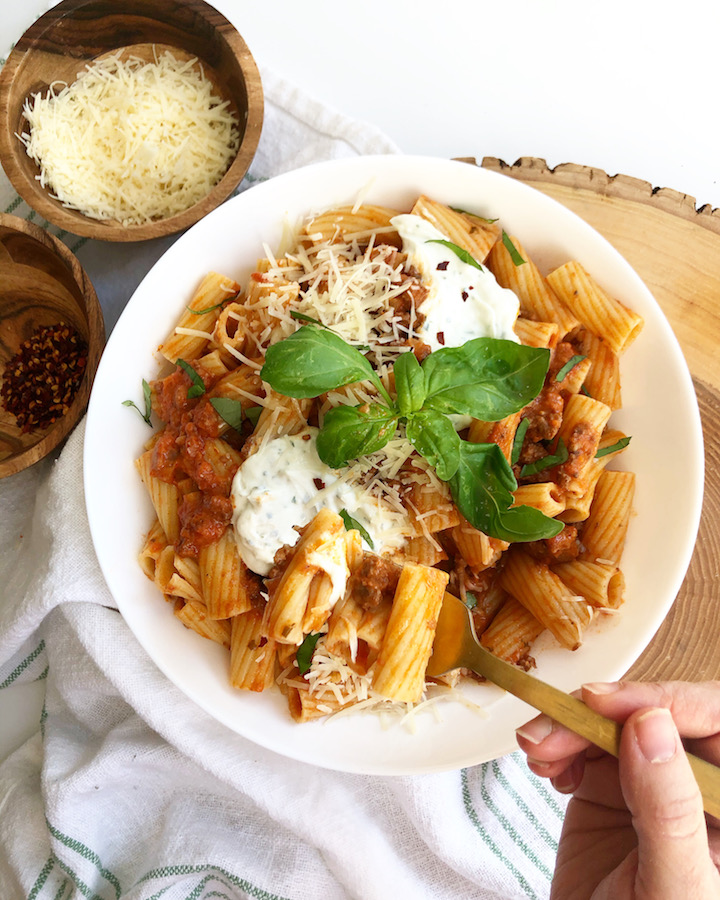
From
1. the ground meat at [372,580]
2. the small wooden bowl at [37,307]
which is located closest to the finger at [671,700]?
the ground meat at [372,580]

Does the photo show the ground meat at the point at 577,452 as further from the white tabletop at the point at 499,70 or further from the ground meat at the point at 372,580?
the white tabletop at the point at 499,70

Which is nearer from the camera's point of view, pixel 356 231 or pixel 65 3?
pixel 356 231

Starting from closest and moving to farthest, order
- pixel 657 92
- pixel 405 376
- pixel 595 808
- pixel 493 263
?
pixel 405 376 → pixel 595 808 → pixel 493 263 → pixel 657 92

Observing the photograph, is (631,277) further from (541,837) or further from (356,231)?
(541,837)

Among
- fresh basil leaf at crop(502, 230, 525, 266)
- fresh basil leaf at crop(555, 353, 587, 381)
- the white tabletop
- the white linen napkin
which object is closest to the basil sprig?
fresh basil leaf at crop(555, 353, 587, 381)

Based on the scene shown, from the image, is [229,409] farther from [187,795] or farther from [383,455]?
[187,795]

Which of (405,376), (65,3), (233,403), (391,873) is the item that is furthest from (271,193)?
(391,873)
